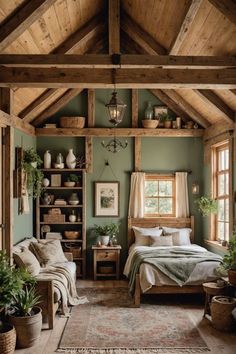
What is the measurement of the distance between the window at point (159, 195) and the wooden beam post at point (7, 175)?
3608 millimetres

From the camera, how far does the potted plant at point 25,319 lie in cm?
434

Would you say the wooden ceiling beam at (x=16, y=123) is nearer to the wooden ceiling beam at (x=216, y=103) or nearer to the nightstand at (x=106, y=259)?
the nightstand at (x=106, y=259)

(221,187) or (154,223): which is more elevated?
(221,187)

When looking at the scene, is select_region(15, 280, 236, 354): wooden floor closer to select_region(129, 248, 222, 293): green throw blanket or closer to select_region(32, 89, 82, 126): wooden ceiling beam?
select_region(129, 248, 222, 293): green throw blanket

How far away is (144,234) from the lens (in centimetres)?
771

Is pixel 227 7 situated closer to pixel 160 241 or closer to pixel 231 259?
pixel 231 259

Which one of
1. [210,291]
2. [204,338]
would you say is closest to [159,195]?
[210,291]

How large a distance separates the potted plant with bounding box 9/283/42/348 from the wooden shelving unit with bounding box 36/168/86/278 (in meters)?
3.17

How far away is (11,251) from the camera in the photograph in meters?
5.27

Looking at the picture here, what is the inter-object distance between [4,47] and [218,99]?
3.51 meters

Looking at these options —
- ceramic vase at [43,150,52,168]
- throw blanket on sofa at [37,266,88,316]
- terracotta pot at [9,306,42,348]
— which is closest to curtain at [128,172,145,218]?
ceramic vase at [43,150,52,168]

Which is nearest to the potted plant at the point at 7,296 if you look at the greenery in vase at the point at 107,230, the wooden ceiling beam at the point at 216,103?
the greenery in vase at the point at 107,230

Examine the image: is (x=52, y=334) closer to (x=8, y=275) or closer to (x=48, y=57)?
(x=8, y=275)

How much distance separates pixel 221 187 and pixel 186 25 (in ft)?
11.5
